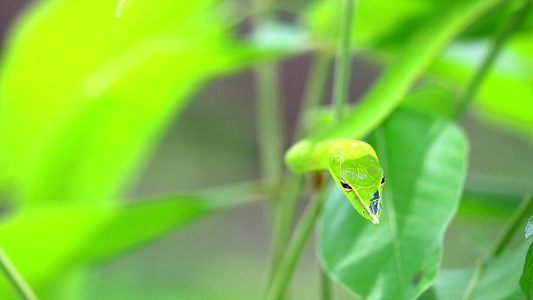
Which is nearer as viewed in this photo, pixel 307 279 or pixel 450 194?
pixel 450 194

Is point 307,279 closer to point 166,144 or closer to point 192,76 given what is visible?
point 166,144

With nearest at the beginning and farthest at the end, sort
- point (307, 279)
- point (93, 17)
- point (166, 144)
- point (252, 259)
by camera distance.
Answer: point (93, 17) < point (307, 279) < point (252, 259) < point (166, 144)

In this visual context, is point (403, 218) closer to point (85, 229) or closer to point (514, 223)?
point (514, 223)

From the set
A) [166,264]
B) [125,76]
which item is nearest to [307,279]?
[166,264]

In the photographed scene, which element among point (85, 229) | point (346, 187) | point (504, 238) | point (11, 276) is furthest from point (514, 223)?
point (85, 229)

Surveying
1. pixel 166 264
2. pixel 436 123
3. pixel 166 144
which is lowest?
pixel 166 264

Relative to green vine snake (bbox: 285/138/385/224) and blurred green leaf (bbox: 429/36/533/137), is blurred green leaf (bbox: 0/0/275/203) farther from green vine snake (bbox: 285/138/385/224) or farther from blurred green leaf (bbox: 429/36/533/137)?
green vine snake (bbox: 285/138/385/224)
